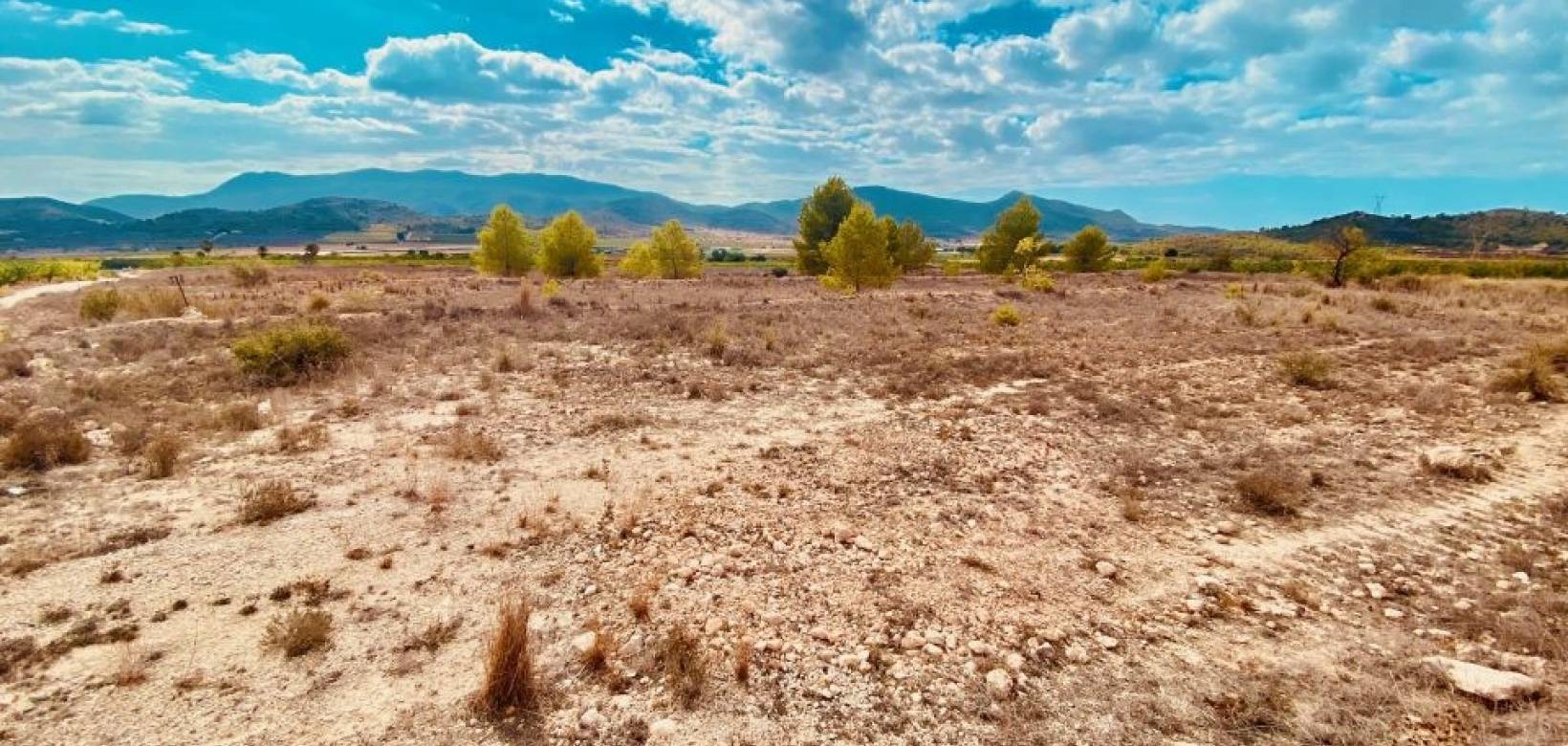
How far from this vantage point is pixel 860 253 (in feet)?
130

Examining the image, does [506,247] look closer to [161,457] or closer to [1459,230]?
[161,457]

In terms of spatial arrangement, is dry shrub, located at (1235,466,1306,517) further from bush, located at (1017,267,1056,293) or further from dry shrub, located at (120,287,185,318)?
dry shrub, located at (120,287,185,318)

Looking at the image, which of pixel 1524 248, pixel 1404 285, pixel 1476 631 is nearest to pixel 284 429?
pixel 1476 631

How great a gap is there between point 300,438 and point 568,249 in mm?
47180

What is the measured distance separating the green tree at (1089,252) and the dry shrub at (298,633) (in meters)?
65.7

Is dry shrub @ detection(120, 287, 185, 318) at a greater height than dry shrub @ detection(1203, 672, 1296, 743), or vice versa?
dry shrub @ detection(120, 287, 185, 318)

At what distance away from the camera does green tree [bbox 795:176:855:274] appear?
186 feet

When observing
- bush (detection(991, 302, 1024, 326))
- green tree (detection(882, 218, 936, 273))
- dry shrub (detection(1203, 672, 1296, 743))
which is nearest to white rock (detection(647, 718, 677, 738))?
dry shrub (detection(1203, 672, 1296, 743))

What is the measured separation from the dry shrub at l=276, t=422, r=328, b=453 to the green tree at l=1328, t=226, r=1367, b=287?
183 ft

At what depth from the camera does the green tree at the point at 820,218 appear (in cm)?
Answer: 5684

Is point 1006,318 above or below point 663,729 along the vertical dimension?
above

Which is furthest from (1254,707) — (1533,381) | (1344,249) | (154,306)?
(1344,249)

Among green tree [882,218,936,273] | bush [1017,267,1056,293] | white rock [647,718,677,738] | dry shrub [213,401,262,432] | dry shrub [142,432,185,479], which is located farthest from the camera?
green tree [882,218,936,273]

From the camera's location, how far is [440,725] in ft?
16.3
